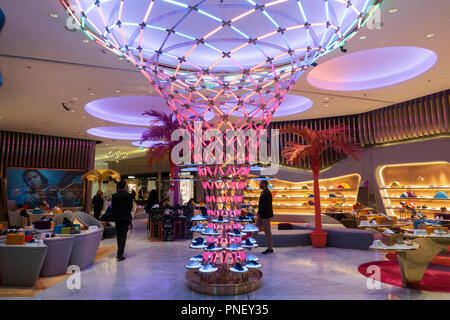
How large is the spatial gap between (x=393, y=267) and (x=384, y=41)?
13.9 feet

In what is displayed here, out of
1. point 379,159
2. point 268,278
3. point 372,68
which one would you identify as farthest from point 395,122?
point 268,278

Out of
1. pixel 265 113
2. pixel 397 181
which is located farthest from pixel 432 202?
pixel 265 113

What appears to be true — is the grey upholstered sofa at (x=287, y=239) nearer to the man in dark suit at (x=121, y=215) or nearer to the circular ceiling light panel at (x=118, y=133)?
the man in dark suit at (x=121, y=215)

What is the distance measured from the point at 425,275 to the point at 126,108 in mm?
11036

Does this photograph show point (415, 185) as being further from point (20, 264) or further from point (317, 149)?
point (20, 264)

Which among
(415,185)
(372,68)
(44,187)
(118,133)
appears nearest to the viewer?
(372,68)

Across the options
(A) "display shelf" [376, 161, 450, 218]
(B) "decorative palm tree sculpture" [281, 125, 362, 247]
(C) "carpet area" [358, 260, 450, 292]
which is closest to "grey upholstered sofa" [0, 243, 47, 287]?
(C) "carpet area" [358, 260, 450, 292]

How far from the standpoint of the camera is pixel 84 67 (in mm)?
6836

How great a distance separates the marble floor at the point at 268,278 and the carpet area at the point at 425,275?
18 centimetres

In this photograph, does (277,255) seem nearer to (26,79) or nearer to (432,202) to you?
(432,202)

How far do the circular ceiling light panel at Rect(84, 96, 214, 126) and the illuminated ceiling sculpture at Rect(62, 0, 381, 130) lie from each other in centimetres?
549

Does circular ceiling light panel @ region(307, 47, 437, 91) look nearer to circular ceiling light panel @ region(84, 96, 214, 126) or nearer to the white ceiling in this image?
the white ceiling

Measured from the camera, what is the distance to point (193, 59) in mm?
6480

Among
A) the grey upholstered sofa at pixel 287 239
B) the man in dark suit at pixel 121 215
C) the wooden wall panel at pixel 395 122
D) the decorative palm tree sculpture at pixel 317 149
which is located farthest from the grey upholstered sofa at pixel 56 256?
the wooden wall panel at pixel 395 122
